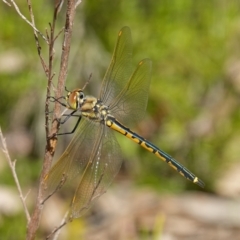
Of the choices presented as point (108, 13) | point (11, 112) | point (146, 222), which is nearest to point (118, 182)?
point (146, 222)

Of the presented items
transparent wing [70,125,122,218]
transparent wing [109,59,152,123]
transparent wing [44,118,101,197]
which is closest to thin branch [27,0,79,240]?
transparent wing [44,118,101,197]

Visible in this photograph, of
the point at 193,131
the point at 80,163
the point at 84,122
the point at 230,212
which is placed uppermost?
the point at 193,131

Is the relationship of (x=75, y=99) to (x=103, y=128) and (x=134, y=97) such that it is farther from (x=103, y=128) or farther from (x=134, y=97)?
(x=134, y=97)

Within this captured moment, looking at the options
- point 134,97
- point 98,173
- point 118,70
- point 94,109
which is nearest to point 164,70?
point 134,97

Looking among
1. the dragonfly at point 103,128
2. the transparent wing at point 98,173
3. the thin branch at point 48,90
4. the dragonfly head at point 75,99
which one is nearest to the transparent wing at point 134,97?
the dragonfly at point 103,128

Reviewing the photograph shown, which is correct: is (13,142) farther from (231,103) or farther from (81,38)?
(231,103)

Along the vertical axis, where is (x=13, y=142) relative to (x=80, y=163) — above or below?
above
